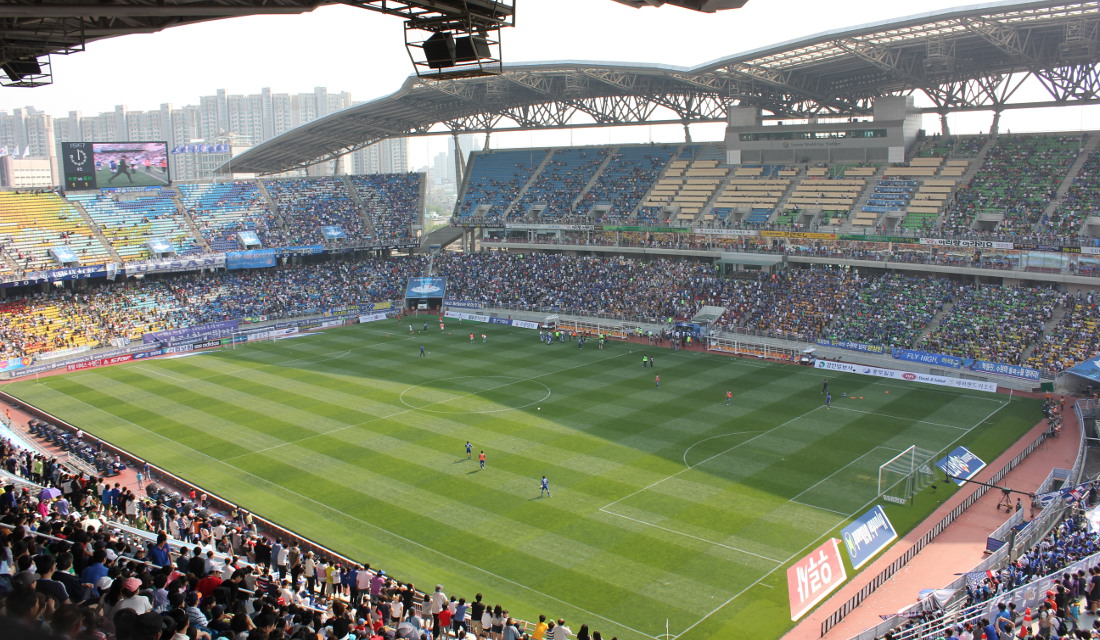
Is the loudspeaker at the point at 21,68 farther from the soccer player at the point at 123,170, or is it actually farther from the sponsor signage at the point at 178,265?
the soccer player at the point at 123,170

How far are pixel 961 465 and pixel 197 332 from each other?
47.3m

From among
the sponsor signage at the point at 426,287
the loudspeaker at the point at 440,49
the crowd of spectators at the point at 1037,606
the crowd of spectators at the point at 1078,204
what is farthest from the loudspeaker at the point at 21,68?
the sponsor signage at the point at 426,287

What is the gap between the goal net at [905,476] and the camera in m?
28.7

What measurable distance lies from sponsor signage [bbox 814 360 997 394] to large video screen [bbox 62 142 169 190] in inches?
2097

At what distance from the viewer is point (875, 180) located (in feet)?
195

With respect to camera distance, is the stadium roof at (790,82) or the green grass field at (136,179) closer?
the stadium roof at (790,82)

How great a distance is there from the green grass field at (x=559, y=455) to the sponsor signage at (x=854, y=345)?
2.99 meters

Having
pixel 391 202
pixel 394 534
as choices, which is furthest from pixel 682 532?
pixel 391 202

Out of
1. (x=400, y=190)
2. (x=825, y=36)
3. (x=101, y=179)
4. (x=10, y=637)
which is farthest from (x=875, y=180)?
(x=10, y=637)

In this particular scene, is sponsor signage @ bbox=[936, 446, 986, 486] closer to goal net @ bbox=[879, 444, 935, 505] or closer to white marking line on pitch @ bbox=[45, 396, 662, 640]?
goal net @ bbox=[879, 444, 935, 505]

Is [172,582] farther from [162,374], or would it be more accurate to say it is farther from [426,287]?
[426,287]

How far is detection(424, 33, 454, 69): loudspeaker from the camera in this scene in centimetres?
1262

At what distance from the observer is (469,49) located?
12562 millimetres

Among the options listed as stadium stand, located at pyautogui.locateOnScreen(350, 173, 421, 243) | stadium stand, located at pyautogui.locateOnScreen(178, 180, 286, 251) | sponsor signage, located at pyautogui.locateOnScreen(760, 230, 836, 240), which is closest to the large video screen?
stadium stand, located at pyautogui.locateOnScreen(178, 180, 286, 251)
